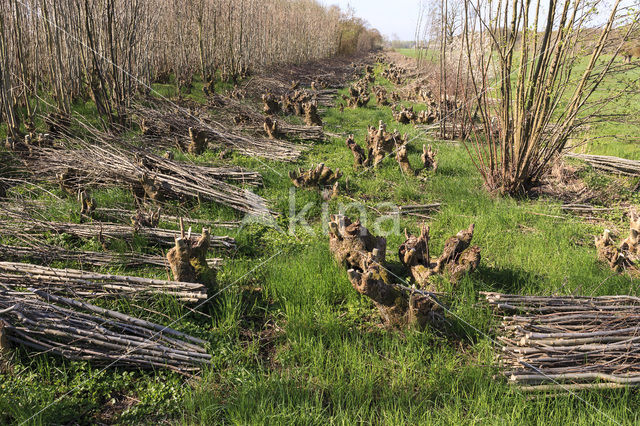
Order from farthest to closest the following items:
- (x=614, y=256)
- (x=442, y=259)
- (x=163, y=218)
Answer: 1. (x=163, y=218)
2. (x=614, y=256)
3. (x=442, y=259)

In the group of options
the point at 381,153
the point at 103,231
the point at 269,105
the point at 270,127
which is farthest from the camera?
the point at 269,105

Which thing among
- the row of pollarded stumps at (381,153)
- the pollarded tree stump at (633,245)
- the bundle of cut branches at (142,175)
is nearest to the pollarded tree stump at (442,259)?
the pollarded tree stump at (633,245)

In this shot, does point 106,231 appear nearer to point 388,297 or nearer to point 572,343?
point 388,297

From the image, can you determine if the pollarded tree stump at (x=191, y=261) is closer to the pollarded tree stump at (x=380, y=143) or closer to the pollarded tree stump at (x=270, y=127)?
the pollarded tree stump at (x=380, y=143)

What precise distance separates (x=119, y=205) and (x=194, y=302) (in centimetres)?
212

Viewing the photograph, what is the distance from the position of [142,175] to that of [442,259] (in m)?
3.23

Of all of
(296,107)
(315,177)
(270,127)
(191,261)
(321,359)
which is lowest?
(321,359)

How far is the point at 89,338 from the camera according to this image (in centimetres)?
212

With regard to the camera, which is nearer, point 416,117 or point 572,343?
point 572,343

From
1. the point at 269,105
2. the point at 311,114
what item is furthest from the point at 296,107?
the point at 311,114

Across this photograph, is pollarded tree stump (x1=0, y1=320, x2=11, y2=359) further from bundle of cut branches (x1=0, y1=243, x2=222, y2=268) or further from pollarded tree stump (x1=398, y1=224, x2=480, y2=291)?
pollarded tree stump (x1=398, y1=224, x2=480, y2=291)

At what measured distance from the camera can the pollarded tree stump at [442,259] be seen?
→ 289 centimetres

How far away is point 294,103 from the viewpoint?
376 inches

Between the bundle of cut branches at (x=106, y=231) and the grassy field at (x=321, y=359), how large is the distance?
132 millimetres
